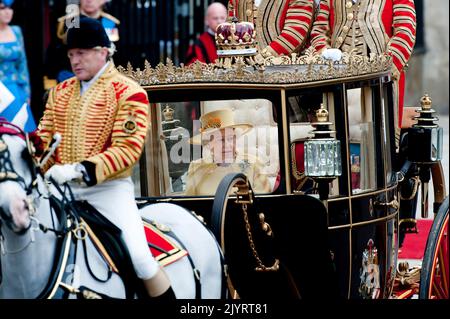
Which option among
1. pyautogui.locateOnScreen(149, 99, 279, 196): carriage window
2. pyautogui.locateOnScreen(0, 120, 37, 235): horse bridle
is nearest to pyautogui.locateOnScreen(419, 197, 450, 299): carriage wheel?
pyautogui.locateOnScreen(149, 99, 279, 196): carriage window

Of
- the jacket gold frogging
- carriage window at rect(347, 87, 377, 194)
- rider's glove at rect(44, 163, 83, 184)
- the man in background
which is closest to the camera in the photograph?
rider's glove at rect(44, 163, 83, 184)

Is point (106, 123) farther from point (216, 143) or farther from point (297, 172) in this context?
point (297, 172)

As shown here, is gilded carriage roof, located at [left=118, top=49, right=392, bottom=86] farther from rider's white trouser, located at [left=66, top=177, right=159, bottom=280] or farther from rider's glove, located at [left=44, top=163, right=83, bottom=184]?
rider's glove, located at [left=44, top=163, right=83, bottom=184]

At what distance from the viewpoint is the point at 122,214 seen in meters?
5.23

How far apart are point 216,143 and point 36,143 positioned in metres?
1.86

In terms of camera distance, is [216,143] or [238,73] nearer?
[238,73]

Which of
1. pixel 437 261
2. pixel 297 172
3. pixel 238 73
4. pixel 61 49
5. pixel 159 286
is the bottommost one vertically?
pixel 437 261

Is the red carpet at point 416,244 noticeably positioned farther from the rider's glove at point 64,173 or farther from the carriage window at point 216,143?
the rider's glove at point 64,173

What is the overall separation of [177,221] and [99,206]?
2.26 ft

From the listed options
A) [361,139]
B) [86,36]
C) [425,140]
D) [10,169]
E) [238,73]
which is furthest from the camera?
[425,140]

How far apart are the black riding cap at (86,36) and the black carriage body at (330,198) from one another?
1267mm

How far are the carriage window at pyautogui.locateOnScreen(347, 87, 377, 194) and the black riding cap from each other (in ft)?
7.15

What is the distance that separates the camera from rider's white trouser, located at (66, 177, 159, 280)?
521 centimetres

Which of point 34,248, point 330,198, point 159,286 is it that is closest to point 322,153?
point 330,198
